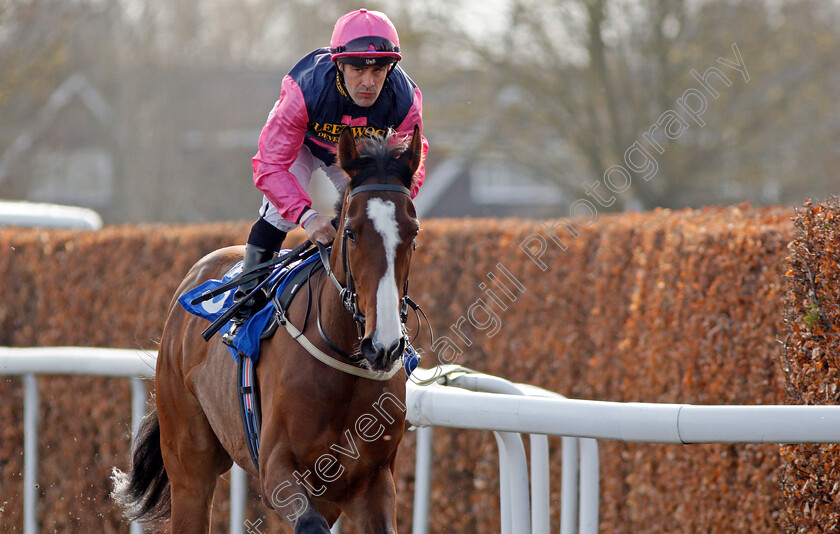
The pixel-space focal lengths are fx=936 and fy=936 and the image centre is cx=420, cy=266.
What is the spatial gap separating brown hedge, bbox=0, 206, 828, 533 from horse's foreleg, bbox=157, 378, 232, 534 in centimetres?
134

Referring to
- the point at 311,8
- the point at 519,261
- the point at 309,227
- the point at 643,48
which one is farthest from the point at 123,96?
the point at 309,227

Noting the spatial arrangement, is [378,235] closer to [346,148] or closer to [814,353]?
[346,148]

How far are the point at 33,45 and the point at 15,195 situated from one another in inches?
161

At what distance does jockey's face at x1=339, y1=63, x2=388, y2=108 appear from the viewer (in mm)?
3420

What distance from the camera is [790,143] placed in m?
18.6

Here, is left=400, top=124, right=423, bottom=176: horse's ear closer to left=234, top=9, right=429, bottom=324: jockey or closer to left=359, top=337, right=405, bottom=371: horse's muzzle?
left=234, top=9, right=429, bottom=324: jockey

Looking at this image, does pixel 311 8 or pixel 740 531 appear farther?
pixel 311 8

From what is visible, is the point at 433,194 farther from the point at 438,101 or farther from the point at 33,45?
→ the point at 33,45

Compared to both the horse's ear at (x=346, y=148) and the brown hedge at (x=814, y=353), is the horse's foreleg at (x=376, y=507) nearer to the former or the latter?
the horse's ear at (x=346, y=148)

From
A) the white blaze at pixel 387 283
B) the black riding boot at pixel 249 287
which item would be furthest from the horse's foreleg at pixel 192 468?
the white blaze at pixel 387 283

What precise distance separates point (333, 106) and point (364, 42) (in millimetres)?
282

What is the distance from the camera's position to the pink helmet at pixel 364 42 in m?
3.38

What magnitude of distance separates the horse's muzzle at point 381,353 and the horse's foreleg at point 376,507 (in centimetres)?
75

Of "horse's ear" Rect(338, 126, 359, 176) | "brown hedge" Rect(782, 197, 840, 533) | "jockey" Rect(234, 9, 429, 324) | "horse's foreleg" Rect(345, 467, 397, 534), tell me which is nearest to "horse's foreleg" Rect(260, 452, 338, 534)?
"horse's foreleg" Rect(345, 467, 397, 534)
